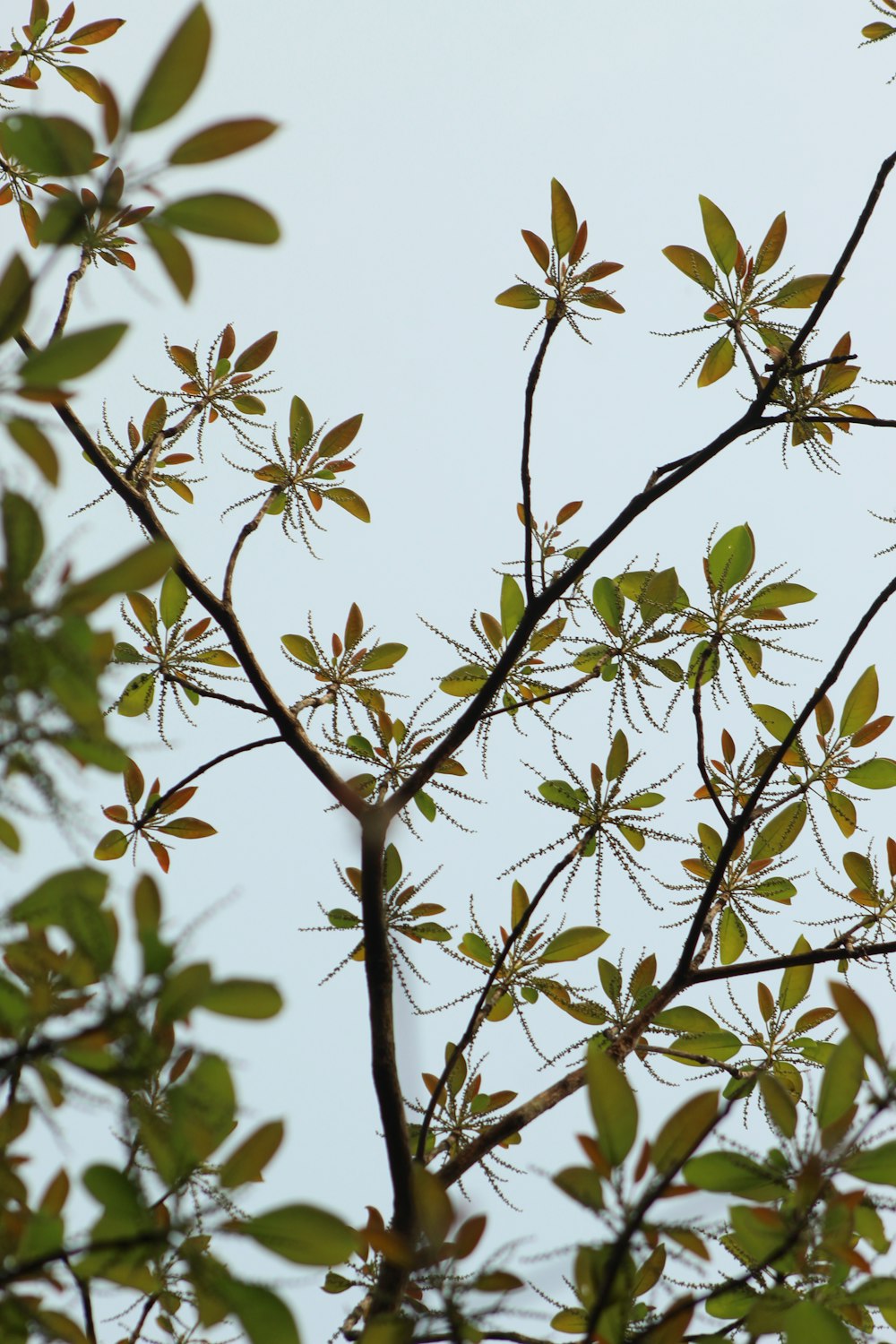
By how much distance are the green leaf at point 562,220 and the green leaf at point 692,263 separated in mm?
228

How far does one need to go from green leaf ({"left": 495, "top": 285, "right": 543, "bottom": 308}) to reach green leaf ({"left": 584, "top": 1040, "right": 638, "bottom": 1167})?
5.51 ft

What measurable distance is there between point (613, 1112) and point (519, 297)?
1.73 meters

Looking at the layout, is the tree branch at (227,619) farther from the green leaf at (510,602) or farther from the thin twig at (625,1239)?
the thin twig at (625,1239)

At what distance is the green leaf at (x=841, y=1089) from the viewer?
1134mm

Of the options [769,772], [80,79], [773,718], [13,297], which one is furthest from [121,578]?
[80,79]

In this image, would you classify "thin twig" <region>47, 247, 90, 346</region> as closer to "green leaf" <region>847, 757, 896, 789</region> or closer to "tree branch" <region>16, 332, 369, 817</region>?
"tree branch" <region>16, 332, 369, 817</region>

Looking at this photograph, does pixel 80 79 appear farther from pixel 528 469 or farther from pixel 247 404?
pixel 528 469

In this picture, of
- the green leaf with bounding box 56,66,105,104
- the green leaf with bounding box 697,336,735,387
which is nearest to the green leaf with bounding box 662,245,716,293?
the green leaf with bounding box 697,336,735,387

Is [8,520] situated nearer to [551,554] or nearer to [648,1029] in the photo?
[648,1029]

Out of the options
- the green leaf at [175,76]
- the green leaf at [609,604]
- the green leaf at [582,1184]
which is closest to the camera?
the green leaf at [175,76]

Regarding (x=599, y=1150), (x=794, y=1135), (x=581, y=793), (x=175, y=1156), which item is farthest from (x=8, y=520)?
(x=581, y=793)

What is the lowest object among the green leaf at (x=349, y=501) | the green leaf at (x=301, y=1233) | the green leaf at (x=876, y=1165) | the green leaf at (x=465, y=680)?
the green leaf at (x=301, y=1233)

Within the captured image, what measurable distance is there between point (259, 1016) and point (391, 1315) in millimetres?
353

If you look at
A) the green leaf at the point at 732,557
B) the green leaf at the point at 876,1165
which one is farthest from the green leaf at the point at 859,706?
the green leaf at the point at 876,1165
